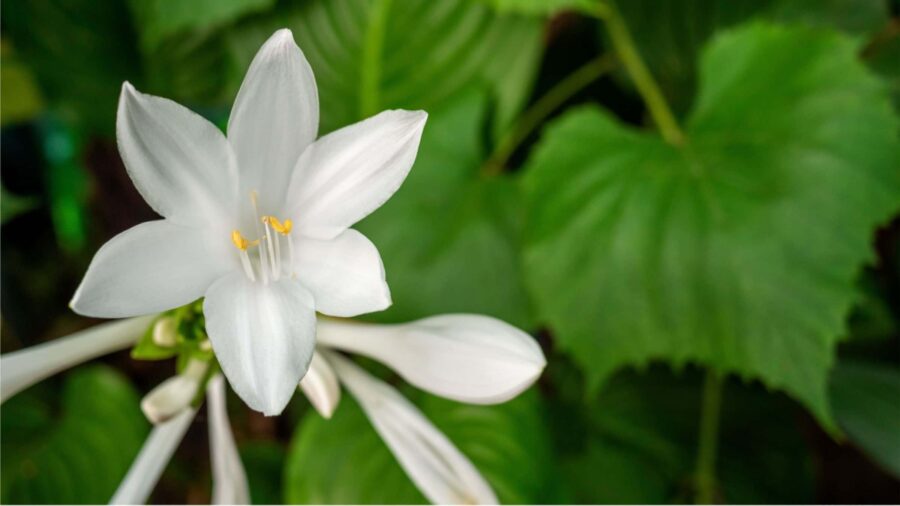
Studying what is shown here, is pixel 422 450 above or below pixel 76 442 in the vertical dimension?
above

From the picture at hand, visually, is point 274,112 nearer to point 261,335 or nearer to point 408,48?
point 261,335

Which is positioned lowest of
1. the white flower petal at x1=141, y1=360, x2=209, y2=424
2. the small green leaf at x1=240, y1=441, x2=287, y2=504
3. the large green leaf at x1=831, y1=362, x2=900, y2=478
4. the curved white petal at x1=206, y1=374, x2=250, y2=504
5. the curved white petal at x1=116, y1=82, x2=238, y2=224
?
the large green leaf at x1=831, y1=362, x2=900, y2=478

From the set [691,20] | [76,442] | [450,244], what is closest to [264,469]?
[76,442]

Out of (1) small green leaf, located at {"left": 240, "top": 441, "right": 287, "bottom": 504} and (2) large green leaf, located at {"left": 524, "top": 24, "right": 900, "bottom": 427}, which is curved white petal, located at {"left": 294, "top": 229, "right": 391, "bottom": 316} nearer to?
(2) large green leaf, located at {"left": 524, "top": 24, "right": 900, "bottom": 427}

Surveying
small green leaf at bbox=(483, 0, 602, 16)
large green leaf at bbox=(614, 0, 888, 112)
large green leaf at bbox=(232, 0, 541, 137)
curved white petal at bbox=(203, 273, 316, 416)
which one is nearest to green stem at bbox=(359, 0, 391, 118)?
large green leaf at bbox=(232, 0, 541, 137)

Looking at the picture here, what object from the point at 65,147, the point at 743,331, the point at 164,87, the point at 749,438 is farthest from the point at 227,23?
the point at 749,438
